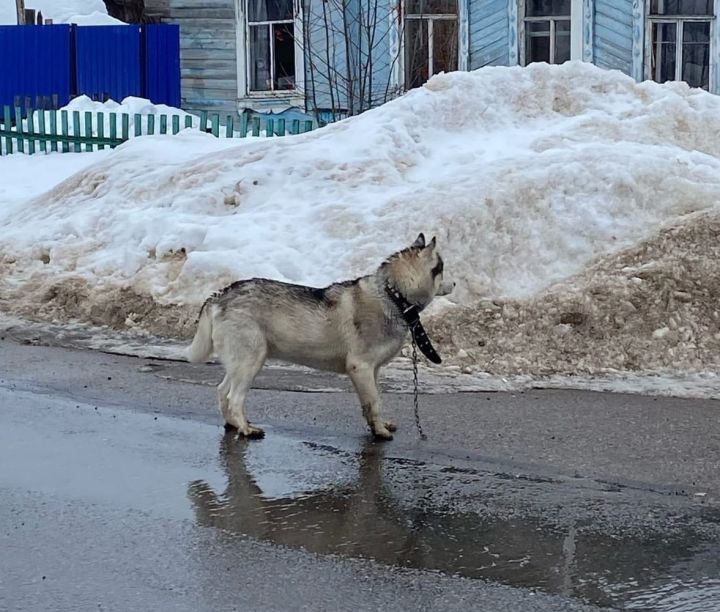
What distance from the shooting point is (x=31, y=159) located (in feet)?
62.3

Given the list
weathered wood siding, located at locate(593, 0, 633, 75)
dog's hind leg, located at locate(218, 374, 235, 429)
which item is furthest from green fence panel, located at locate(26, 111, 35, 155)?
dog's hind leg, located at locate(218, 374, 235, 429)

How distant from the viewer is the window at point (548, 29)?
18.6m

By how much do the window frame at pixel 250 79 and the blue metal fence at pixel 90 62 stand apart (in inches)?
55.0

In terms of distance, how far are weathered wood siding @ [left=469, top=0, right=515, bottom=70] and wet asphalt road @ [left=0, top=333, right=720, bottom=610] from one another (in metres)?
11.5

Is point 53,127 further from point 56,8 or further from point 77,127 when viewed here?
point 56,8

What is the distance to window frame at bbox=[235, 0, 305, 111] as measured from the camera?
20.9 metres

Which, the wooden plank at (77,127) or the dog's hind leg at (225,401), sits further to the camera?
the wooden plank at (77,127)

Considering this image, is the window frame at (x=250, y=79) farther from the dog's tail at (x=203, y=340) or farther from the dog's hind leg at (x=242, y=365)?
the dog's hind leg at (x=242, y=365)

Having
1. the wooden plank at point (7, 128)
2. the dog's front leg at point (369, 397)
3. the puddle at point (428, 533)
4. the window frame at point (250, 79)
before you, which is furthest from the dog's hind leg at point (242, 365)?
the window frame at point (250, 79)

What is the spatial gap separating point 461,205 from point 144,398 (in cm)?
371

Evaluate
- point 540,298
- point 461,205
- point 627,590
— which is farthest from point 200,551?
point 461,205

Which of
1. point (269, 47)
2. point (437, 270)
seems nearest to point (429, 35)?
point (269, 47)

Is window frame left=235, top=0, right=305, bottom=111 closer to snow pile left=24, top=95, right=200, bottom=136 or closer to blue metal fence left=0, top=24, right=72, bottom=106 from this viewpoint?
snow pile left=24, top=95, right=200, bottom=136

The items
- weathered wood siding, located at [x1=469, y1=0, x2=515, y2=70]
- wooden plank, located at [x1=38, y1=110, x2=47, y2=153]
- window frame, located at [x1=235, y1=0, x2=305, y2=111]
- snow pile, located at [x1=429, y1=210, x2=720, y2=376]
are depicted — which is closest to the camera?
snow pile, located at [x1=429, y1=210, x2=720, y2=376]
